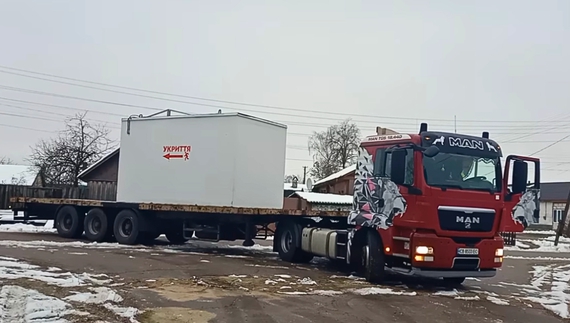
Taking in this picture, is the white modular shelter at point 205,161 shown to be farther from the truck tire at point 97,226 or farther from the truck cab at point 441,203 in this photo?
the truck cab at point 441,203

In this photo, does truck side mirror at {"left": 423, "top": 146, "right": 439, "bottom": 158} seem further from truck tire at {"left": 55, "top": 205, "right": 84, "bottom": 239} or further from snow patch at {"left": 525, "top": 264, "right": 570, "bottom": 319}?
truck tire at {"left": 55, "top": 205, "right": 84, "bottom": 239}

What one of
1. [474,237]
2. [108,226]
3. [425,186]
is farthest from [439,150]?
[108,226]

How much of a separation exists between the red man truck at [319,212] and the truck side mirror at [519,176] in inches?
0.8

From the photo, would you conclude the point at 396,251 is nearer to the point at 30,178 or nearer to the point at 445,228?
the point at 445,228

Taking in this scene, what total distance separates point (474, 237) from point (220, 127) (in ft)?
27.0

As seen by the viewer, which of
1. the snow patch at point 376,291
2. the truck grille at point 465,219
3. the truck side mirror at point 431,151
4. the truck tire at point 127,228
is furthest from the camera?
the truck tire at point 127,228

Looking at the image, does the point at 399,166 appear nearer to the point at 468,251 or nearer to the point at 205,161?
the point at 468,251

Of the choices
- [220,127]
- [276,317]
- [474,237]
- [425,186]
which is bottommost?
[276,317]

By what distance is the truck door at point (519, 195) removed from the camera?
12492 mm

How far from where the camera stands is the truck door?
12.5m

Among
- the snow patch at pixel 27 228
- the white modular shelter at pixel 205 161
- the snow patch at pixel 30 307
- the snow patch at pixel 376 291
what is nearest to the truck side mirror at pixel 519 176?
the snow patch at pixel 376 291

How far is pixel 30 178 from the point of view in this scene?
221 ft

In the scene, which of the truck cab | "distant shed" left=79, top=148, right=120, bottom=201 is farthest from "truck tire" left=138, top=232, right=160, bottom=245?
the truck cab

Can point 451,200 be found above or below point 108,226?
above
